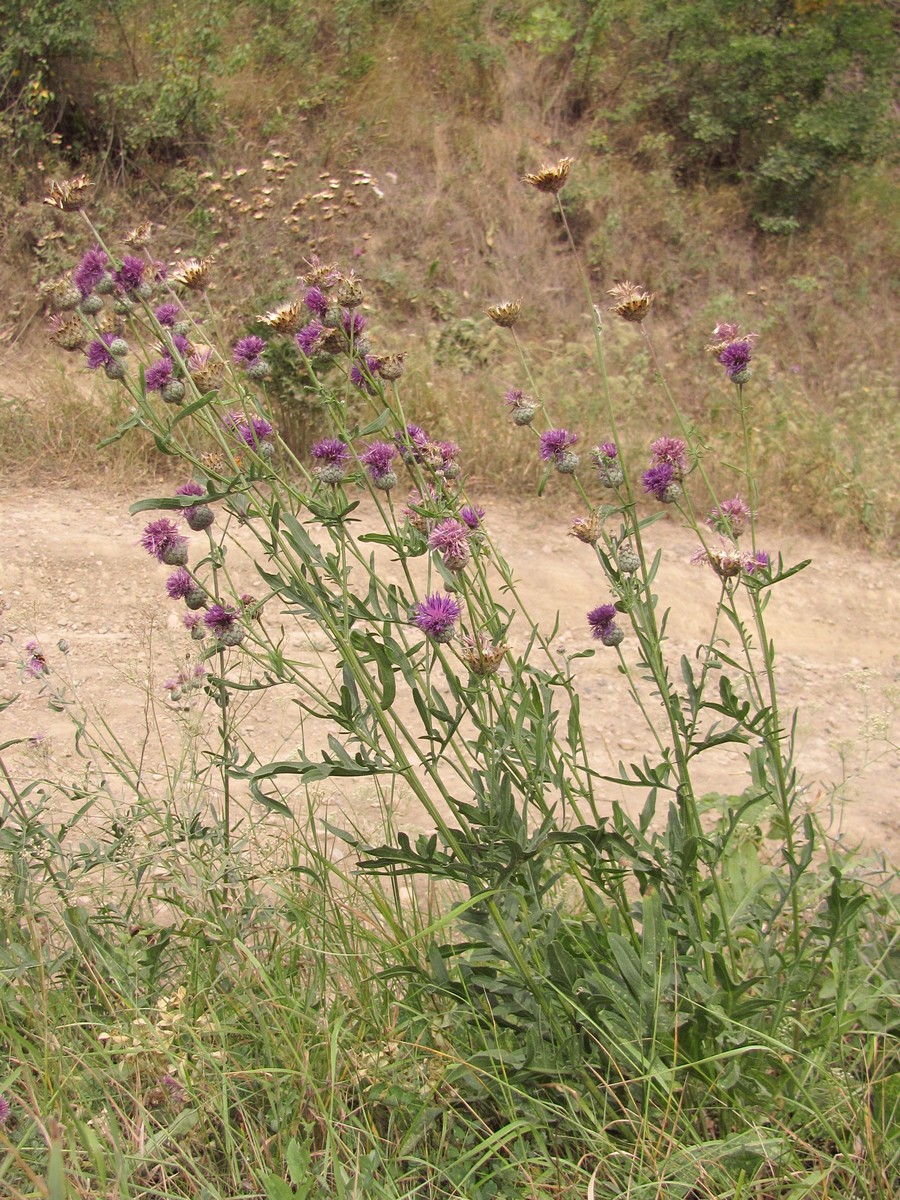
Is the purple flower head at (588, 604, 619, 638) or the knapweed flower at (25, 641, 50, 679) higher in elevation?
the purple flower head at (588, 604, 619, 638)

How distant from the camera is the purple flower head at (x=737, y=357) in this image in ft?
7.14

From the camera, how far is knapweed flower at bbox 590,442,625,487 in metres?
2.03

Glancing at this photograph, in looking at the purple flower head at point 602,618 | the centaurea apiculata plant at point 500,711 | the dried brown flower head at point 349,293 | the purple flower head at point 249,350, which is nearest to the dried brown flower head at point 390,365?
the centaurea apiculata plant at point 500,711

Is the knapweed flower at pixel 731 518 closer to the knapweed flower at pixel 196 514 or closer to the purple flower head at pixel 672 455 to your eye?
the purple flower head at pixel 672 455

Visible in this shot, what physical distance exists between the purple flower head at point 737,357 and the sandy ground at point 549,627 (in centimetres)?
185

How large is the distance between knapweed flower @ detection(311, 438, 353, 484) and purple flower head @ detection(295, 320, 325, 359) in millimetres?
193

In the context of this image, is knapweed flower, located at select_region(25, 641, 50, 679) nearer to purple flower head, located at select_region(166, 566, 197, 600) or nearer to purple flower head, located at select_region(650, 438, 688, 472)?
purple flower head, located at select_region(166, 566, 197, 600)

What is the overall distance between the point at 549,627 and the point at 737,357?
114 inches

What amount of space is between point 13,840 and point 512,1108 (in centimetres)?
111

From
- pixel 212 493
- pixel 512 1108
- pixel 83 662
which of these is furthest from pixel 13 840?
pixel 83 662

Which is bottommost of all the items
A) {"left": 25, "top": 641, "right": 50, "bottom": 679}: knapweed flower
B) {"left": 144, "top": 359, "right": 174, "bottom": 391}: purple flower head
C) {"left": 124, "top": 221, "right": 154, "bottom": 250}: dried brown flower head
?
{"left": 25, "top": 641, "right": 50, "bottom": 679}: knapweed flower

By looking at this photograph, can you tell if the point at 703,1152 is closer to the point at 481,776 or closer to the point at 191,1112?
the point at 481,776

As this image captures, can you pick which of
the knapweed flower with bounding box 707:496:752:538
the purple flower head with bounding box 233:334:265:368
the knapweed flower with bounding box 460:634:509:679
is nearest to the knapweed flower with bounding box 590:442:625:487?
the knapweed flower with bounding box 707:496:752:538

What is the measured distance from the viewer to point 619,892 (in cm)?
213
